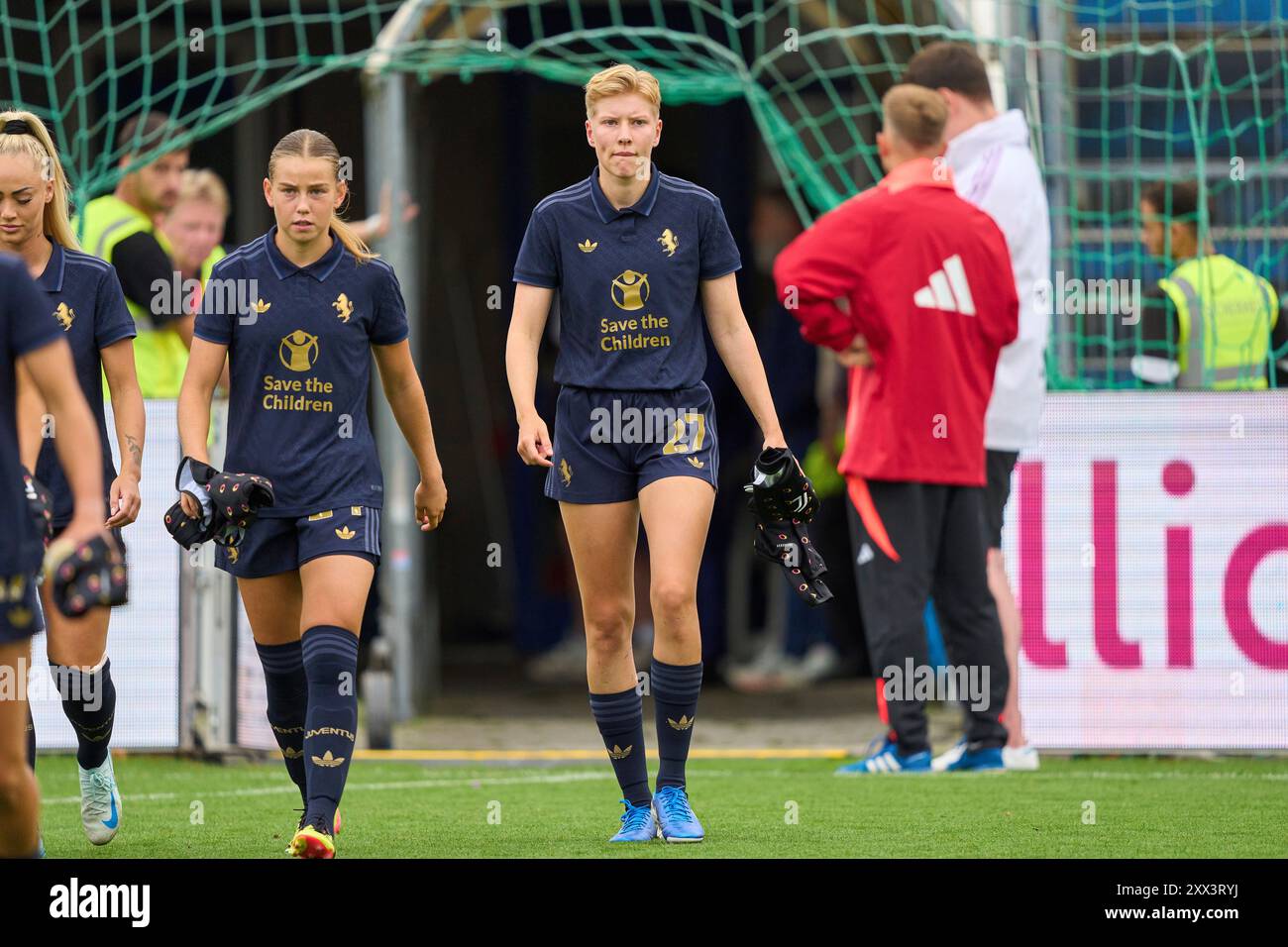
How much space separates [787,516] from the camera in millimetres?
5613

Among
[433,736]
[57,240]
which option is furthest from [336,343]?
[433,736]

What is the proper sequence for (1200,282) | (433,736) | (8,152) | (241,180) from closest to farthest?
(8,152), (1200,282), (433,736), (241,180)

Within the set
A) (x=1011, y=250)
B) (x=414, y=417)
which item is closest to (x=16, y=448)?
(x=414, y=417)

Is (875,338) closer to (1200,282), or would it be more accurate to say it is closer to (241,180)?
(1200,282)

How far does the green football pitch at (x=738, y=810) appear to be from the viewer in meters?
5.45

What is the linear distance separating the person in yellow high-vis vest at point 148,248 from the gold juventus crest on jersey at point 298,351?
2.09 meters

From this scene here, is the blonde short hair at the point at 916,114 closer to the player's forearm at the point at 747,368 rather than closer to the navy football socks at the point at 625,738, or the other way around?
the player's forearm at the point at 747,368

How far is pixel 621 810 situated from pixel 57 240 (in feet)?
7.76

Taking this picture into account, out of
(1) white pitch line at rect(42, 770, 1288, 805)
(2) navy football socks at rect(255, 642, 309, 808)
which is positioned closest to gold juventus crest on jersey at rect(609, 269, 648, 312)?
(2) navy football socks at rect(255, 642, 309, 808)

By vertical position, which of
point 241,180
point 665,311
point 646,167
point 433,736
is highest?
point 241,180

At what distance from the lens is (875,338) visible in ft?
24.0

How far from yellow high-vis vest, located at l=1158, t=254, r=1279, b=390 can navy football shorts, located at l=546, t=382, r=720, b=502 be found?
12.0 feet

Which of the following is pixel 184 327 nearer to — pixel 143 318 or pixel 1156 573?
pixel 143 318
